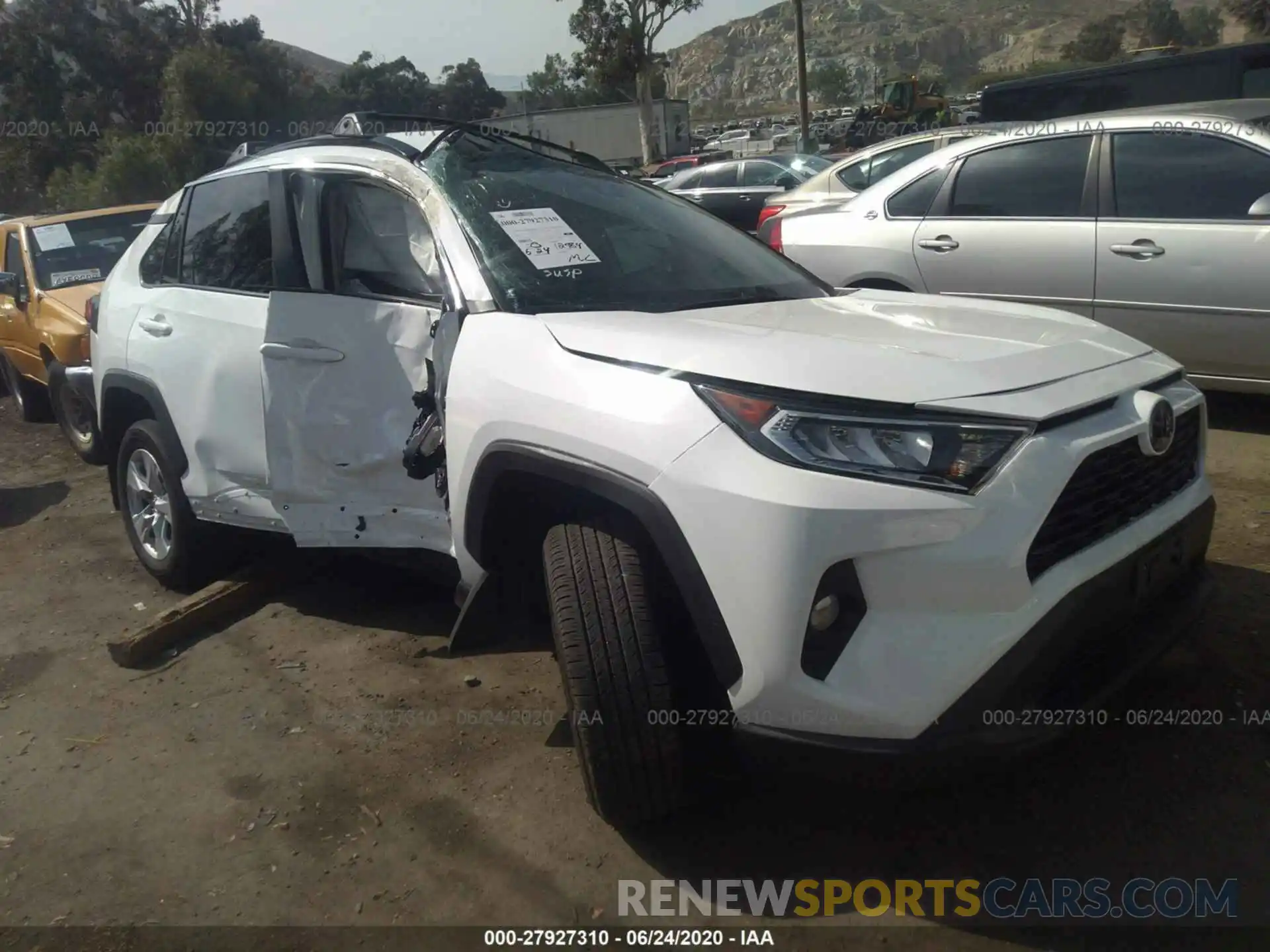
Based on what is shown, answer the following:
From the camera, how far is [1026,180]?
556 cm

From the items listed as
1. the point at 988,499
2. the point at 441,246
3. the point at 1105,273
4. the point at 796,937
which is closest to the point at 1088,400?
the point at 988,499

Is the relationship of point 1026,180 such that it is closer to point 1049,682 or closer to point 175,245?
point 1049,682

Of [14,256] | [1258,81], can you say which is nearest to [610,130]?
[1258,81]

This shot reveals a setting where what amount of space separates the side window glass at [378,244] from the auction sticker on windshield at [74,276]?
4941mm

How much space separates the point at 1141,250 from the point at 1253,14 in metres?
39.2

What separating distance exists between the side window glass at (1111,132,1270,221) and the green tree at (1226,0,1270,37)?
3435cm

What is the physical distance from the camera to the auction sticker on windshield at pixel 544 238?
2994mm

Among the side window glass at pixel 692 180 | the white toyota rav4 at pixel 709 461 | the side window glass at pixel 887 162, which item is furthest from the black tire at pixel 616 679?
the side window glass at pixel 692 180

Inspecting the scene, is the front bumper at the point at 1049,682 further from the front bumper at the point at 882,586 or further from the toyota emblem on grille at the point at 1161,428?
the toyota emblem on grille at the point at 1161,428

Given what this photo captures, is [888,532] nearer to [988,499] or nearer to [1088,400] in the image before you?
[988,499]

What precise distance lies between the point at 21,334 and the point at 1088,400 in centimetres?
775

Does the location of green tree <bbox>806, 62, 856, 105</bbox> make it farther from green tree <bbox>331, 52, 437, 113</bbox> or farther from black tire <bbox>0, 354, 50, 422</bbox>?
black tire <bbox>0, 354, 50, 422</bbox>

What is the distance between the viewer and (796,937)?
7.44ft

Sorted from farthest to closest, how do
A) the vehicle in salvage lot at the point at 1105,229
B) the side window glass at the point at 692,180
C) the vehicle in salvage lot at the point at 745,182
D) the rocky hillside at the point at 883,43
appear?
the rocky hillside at the point at 883,43 → the side window glass at the point at 692,180 → the vehicle in salvage lot at the point at 745,182 → the vehicle in salvage lot at the point at 1105,229
